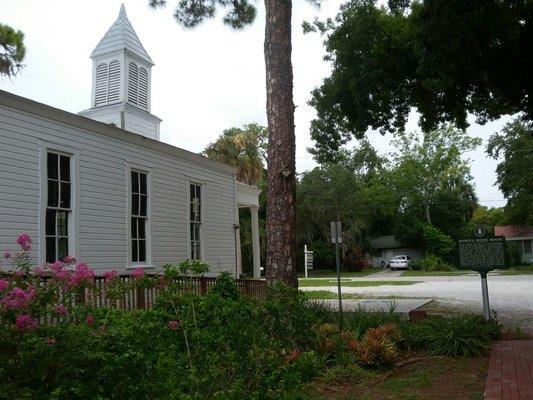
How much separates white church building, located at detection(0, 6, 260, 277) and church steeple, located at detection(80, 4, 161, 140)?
0.13 ft

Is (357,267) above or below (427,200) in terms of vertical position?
below

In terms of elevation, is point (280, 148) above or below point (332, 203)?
below

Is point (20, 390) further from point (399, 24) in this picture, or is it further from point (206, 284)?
point (399, 24)

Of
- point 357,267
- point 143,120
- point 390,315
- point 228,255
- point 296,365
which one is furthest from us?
point 357,267

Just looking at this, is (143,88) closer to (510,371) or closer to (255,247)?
(255,247)

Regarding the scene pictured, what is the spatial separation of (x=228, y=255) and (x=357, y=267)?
35076 millimetres

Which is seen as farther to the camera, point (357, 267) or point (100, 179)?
point (357, 267)

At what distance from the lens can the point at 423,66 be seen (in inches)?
370

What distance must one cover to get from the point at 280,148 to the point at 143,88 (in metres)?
11.2

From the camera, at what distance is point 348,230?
164 ft

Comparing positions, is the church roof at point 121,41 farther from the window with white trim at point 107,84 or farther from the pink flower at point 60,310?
the pink flower at point 60,310

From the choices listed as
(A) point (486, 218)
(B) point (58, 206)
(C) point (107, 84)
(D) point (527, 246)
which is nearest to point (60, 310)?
(B) point (58, 206)

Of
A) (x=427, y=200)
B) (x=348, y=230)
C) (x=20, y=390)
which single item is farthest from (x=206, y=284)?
(x=427, y=200)

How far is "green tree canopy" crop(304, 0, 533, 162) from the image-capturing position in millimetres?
9016
